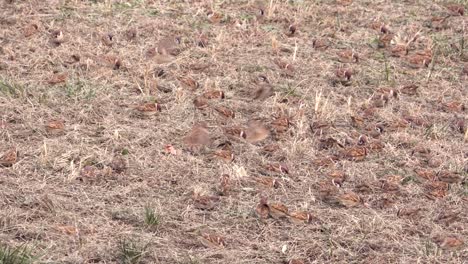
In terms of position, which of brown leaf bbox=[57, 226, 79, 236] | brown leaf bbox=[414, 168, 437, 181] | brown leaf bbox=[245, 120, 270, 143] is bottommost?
brown leaf bbox=[245, 120, 270, 143]

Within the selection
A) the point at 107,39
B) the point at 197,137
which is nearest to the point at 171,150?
the point at 197,137

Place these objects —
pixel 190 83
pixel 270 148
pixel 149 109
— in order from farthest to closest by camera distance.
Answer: pixel 190 83, pixel 149 109, pixel 270 148

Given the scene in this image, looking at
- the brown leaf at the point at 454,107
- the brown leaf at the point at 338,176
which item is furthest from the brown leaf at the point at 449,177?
the brown leaf at the point at 454,107

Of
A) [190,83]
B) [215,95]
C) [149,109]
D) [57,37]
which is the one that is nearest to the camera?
[149,109]

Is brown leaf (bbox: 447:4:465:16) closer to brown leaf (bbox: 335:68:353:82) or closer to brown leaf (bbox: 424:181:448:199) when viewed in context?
brown leaf (bbox: 335:68:353:82)

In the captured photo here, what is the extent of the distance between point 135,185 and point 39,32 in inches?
83.9

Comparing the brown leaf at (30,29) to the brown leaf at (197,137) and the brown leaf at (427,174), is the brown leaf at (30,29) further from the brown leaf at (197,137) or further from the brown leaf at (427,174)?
the brown leaf at (427,174)

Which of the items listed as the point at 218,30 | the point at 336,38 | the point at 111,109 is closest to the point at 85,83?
the point at 111,109

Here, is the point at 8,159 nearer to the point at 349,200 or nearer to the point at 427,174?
the point at 349,200

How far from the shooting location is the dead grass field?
413 centimetres

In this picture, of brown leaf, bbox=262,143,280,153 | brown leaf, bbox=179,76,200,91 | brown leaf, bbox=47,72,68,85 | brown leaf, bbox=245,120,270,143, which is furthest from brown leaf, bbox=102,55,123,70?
brown leaf, bbox=262,143,280,153

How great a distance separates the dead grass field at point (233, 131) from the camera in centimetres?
413

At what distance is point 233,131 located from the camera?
504cm

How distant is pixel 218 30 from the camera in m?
6.26
